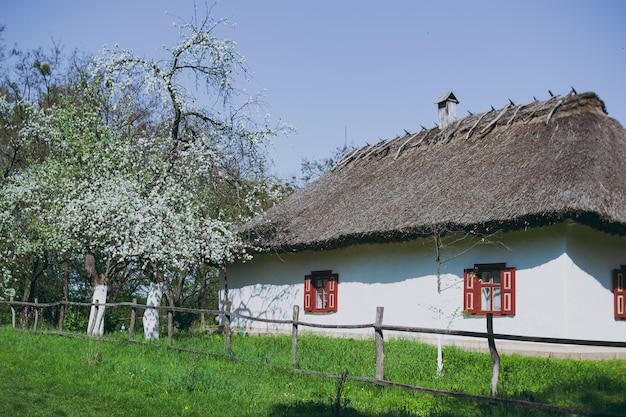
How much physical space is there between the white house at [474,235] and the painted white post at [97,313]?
3850mm

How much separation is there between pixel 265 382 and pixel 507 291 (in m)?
5.52

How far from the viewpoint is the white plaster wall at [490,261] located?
1209 centimetres

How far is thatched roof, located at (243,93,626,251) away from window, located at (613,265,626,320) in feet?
3.04

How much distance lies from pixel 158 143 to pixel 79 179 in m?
1.81

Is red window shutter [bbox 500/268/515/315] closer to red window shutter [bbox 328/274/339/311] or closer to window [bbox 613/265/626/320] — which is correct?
window [bbox 613/265/626/320]

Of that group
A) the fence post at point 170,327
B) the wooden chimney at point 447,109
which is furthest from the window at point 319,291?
the wooden chimney at point 447,109

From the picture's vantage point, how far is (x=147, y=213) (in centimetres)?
1423

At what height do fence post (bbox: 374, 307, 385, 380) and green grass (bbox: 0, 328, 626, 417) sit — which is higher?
fence post (bbox: 374, 307, 385, 380)

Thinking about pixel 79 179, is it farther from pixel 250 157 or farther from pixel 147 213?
pixel 250 157

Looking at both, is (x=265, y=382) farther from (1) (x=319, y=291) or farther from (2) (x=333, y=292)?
(1) (x=319, y=291)

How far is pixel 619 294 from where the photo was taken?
509 inches

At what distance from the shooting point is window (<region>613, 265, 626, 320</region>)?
42.1ft

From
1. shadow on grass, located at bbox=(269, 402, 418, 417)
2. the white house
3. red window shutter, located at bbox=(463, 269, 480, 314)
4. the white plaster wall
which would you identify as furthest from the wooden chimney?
shadow on grass, located at bbox=(269, 402, 418, 417)

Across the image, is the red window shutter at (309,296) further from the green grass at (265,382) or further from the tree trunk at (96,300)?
the tree trunk at (96,300)
